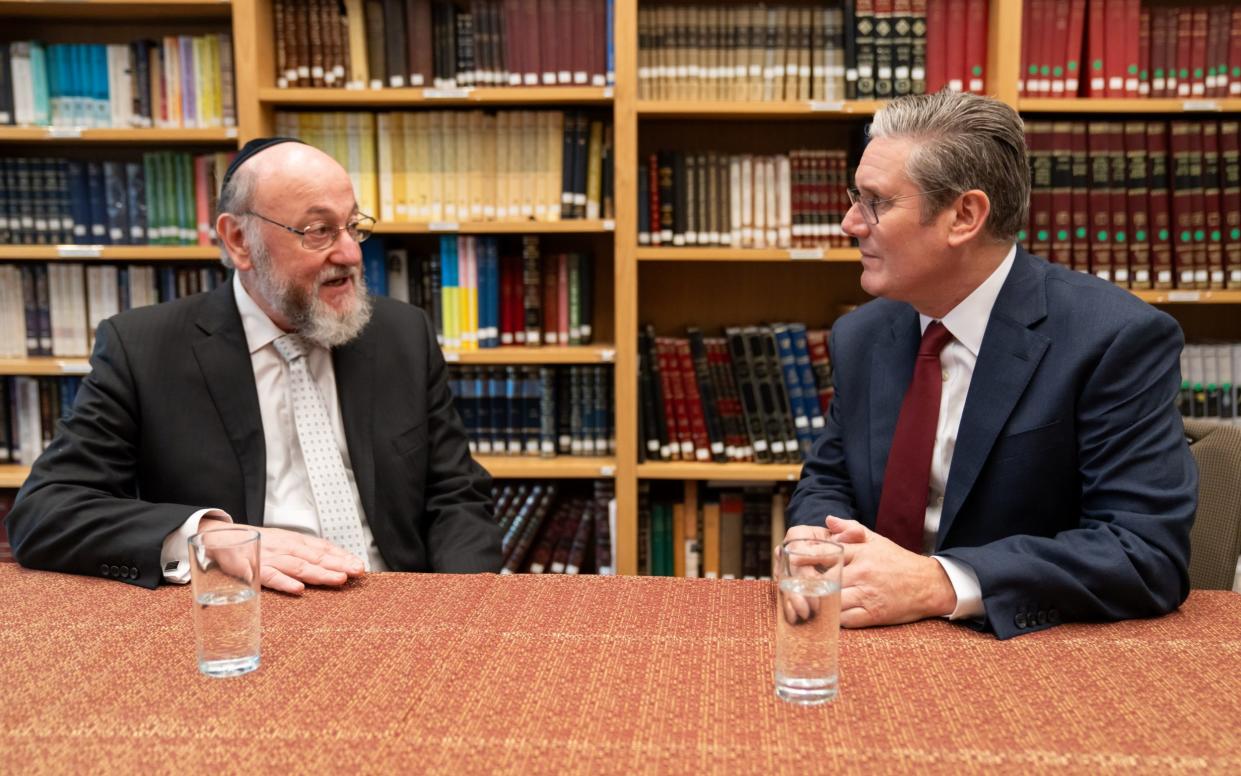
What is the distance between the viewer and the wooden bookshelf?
117 inches

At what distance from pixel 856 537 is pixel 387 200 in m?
2.14

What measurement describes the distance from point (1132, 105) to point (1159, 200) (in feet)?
0.95

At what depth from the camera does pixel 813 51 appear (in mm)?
3080

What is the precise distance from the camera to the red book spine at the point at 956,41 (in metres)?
3.03

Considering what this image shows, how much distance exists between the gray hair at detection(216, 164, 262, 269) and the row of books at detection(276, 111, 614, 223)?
3.44ft

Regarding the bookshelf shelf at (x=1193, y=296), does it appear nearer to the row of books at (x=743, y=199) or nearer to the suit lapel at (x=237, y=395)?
the row of books at (x=743, y=199)

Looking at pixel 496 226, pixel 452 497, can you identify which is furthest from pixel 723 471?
pixel 452 497

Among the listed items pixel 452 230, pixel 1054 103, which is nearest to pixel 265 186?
pixel 452 230

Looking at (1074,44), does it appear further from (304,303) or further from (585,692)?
(585,692)

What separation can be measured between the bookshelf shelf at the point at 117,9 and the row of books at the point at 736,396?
1.67 meters

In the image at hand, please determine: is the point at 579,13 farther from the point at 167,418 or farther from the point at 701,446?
the point at 167,418

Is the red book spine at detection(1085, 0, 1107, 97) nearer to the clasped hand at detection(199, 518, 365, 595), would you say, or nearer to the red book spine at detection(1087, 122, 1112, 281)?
the red book spine at detection(1087, 122, 1112, 281)

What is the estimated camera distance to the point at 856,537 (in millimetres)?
1459

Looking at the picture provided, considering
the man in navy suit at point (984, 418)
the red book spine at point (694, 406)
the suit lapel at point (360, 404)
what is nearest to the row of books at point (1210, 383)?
the red book spine at point (694, 406)
